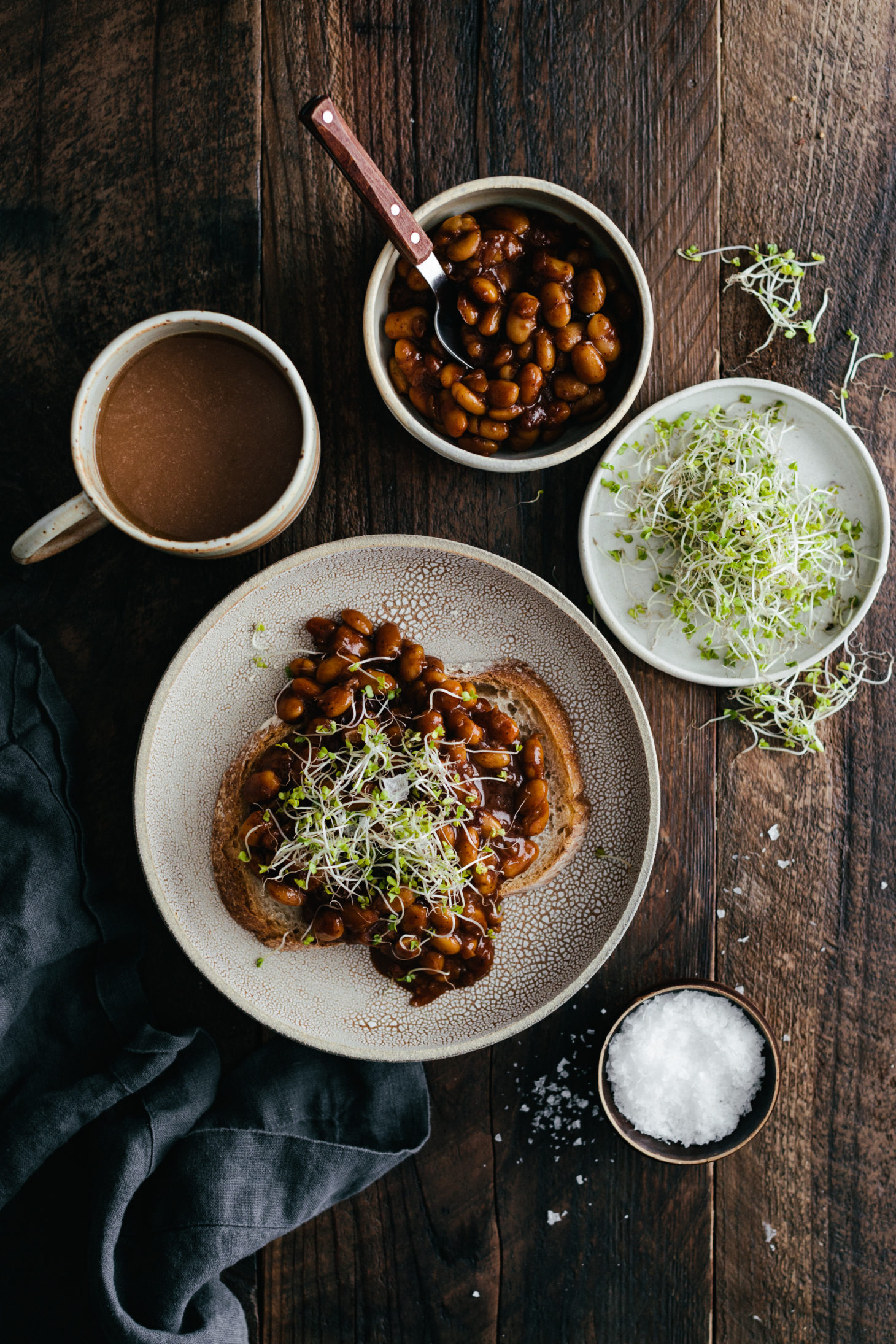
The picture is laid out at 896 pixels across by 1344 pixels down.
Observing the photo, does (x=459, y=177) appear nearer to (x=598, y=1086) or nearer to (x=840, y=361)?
(x=840, y=361)

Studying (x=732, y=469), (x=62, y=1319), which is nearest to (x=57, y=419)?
(x=732, y=469)

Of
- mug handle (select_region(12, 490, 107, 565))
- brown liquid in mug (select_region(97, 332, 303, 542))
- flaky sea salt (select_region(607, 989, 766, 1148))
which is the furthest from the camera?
flaky sea salt (select_region(607, 989, 766, 1148))

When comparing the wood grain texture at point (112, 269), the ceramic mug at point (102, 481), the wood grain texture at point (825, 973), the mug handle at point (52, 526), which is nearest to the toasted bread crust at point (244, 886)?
the wood grain texture at point (112, 269)

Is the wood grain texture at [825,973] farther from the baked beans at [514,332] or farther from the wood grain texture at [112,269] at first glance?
the wood grain texture at [112,269]

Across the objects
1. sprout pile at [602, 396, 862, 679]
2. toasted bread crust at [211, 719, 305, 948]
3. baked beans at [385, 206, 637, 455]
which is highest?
baked beans at [385, 206, 637, 455]

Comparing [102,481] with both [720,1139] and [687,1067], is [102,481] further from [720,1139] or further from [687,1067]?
[720,1139]

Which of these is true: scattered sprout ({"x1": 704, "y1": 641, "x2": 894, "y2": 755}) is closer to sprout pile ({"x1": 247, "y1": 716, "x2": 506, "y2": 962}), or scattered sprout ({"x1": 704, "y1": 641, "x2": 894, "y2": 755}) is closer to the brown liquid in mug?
sprout pile ({"x1": 247, "y1": 716, "x2": 506, "y2": 962})

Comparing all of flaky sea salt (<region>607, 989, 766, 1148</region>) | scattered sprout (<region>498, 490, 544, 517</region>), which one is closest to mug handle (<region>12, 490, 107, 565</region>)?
scattered sprout (<region>498, 490, 544, 517</region>)
